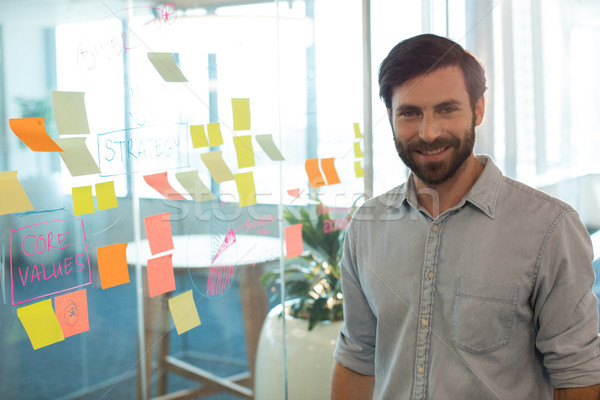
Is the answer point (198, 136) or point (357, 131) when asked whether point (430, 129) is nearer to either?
point (198, 136)

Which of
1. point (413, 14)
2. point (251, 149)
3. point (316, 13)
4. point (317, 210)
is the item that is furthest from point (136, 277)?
point (413, 14)

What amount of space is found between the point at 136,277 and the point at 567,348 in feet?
2.55

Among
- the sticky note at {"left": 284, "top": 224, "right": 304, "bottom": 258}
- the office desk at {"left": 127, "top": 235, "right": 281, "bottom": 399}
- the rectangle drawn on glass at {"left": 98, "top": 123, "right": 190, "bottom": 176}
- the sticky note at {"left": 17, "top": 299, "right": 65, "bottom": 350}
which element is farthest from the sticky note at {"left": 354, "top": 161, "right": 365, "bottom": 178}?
the sticky note at {"left": 17, "top": 299, "right": 65, "bottom": 350}

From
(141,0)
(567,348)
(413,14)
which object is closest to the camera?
(567,348)

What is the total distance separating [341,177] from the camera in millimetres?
1664

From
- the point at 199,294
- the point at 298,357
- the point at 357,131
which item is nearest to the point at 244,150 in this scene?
the point at 199,294

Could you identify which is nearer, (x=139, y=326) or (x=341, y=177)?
(x=139, y=326)

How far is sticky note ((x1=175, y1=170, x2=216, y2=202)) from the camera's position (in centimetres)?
115

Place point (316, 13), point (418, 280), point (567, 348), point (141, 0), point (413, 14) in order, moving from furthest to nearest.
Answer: point (413, 14), point (316, 13), point (141, 0), point (418, 280), point (567, 348)

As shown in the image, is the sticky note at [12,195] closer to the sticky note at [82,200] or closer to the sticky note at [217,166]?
the sticky note at [82,200]

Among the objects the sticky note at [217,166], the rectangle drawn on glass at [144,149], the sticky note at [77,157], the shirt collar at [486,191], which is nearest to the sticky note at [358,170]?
the sticky note at [217,166]

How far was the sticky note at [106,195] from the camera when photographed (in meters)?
0.99

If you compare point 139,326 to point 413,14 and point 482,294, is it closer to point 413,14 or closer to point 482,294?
point 482,294

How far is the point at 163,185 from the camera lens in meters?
1.11
